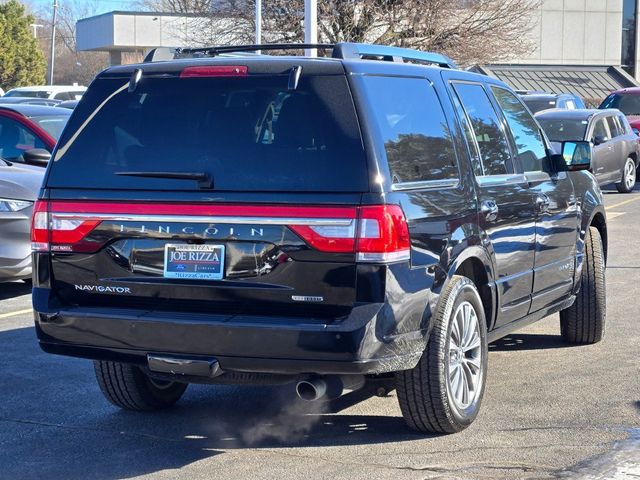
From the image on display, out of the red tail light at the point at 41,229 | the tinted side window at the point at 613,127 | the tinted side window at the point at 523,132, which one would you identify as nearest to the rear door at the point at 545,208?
the tinted side window at the point at 523,132

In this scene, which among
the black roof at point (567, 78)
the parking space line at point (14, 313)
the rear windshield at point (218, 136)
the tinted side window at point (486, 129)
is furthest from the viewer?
the black roof at point (567, 78)

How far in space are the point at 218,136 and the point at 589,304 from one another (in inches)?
144

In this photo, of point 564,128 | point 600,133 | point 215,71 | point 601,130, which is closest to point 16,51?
point 601,130

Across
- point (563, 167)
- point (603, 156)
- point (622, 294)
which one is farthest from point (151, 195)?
point (603, 156)

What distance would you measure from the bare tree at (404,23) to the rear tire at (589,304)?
22.0 metres

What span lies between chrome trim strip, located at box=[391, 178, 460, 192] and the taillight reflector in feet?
3.00

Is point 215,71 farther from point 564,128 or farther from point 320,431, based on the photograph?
point 564,128

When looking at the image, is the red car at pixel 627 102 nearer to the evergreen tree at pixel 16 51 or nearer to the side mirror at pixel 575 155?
the side mirror at pixel 575 155

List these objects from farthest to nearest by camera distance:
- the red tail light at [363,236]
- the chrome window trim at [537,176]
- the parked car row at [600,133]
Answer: the parked car row at [600,133], the chrome window trim at [537,176], the red tail light at [363,236]

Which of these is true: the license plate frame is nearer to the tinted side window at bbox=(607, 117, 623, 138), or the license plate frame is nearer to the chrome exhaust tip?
the chrome exhaust tip

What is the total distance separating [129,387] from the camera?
6344 millimetres

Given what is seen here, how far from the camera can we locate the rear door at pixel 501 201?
6.31 meters

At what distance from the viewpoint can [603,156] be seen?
2111 cm

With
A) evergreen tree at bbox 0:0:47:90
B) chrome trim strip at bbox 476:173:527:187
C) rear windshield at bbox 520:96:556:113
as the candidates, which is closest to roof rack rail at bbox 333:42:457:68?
chrome trim strip at bbox 476:173:527:187
